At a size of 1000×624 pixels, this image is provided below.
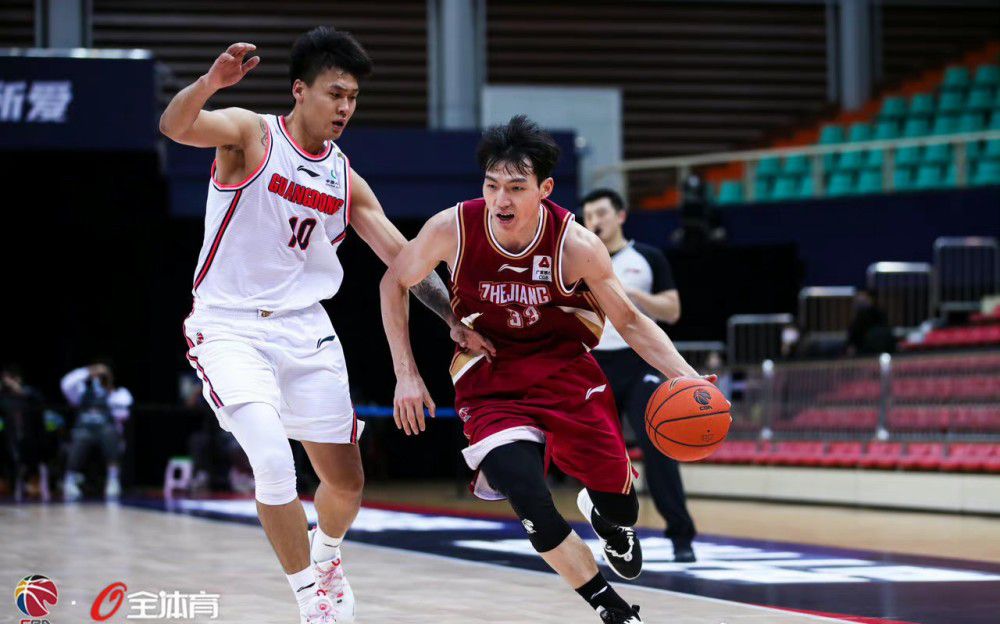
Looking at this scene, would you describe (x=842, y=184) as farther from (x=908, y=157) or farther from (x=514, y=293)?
(x=514, y=293)

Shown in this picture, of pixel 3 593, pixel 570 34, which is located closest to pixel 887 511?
pixel 3 593

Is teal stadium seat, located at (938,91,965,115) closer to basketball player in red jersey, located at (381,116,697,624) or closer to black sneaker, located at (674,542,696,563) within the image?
black sneaker, located at (674,542,696,563)

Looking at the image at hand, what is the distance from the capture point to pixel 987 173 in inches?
715

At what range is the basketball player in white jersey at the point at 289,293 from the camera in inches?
204

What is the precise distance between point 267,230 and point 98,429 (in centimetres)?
1201

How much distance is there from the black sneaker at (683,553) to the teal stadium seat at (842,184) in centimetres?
1218

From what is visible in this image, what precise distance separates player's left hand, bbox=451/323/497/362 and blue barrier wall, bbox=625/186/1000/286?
13.9 metres

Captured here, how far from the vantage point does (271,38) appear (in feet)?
74.3

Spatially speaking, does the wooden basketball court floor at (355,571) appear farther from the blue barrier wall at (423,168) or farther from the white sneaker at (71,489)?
the blue barrier wall at (423,168)

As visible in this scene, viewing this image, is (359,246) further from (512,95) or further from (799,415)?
(799,415)

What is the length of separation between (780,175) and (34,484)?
33.5ft

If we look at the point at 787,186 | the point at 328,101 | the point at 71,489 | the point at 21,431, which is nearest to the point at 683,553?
the point at 328,101

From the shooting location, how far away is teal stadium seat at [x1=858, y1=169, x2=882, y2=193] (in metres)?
19.3
